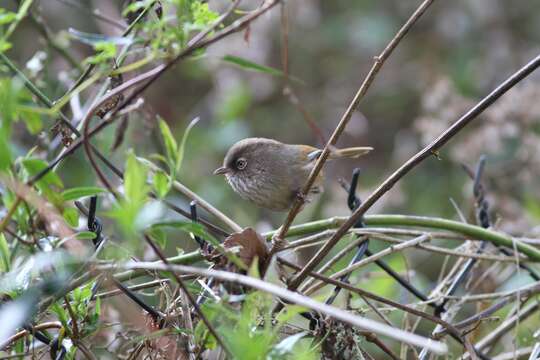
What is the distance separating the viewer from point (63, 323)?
1686mm

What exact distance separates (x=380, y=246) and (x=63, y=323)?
9.35 ft

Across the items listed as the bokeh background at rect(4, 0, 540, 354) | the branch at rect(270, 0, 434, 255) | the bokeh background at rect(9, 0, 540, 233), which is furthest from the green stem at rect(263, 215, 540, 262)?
the bokeh background at rect(9, 0, 540, 233)

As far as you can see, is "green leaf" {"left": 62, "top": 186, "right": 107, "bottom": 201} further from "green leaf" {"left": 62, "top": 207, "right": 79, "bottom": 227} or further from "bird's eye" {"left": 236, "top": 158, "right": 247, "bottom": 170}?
"bird's eye" {"left": 236, "top": 158, "right": 247, "bottom": 170}

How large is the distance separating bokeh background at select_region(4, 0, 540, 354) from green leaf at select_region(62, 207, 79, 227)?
2532mm

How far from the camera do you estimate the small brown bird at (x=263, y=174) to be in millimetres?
3459

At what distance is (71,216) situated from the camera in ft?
5.40

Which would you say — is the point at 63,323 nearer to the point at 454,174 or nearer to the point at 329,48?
the point at 454,174

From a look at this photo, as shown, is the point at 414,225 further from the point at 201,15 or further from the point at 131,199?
the point at 131,199

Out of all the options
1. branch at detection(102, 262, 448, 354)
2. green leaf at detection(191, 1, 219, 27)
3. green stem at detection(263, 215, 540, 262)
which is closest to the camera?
branch at detection(102, 262, 448, 354)

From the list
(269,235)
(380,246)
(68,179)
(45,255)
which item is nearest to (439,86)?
(380,246)

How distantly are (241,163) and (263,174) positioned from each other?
0.11 m

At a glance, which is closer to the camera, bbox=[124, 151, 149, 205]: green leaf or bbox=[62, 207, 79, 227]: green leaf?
bbox=[124, 151, 149, 205]: green leaf

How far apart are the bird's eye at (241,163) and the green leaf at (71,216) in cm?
183

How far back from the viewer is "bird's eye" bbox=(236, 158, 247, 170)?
11.5 feet
